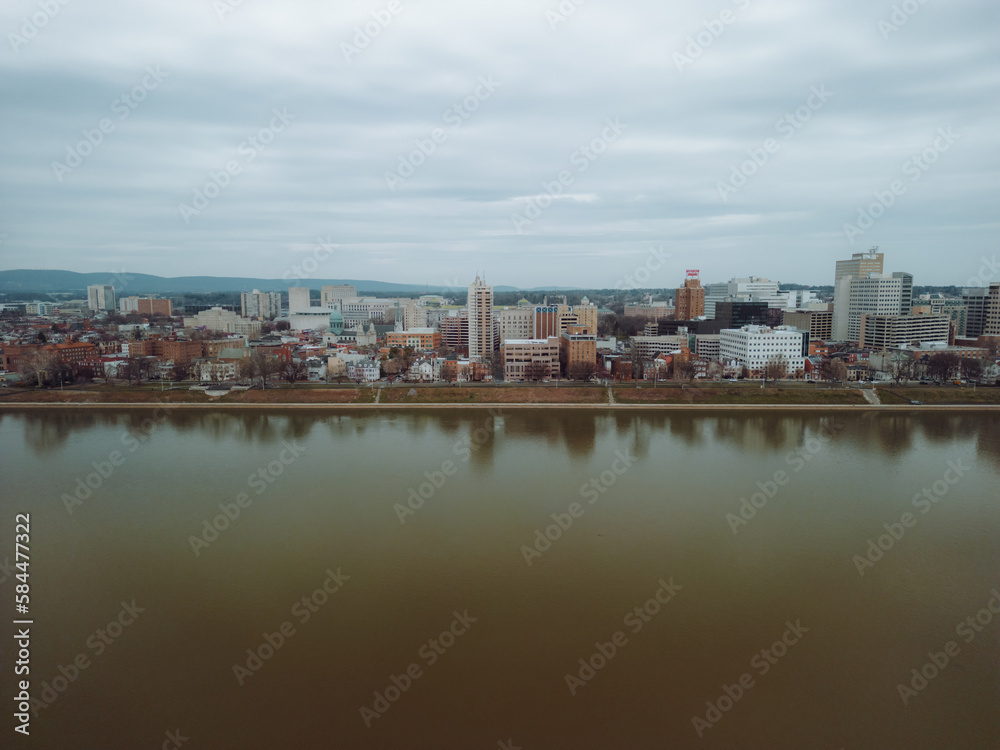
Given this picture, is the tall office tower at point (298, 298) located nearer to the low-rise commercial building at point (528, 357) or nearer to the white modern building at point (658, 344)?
the white modern building at point (658, 344)

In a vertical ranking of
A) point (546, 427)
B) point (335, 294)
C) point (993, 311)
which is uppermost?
point (335, 294)

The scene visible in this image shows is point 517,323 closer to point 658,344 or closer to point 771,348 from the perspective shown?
point 658,344

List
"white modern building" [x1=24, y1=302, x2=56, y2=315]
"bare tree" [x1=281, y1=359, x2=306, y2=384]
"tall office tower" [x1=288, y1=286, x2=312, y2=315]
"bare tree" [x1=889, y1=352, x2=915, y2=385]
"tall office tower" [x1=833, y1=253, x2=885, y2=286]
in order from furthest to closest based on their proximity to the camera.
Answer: "tall office tower" [x1=288, y1=286, x2=312, y2=315] < "white modern building" [x1=24, y1=302, x2=56, y2=315] < "tall office tower" [x1=833, y1=253, x2=885, y2=286] < "bare tree" [x1=281, y1=359, x2=306, y2=384] < "bare tree" [x1=889, y1=352, x2=915, y2=385]

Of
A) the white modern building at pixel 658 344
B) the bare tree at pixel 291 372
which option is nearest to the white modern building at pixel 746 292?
the white modern building at pixel 658 344

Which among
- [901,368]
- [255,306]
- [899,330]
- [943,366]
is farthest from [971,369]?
[255,306]

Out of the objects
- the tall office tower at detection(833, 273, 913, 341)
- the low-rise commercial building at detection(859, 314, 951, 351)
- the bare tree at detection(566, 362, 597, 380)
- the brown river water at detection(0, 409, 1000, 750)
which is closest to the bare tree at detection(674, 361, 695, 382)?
the bare tree at detection(566, 362, 597, 380)

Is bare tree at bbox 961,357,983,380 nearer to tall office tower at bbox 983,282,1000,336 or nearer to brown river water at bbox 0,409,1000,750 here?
brown river water at bbox 0,409,1000,750
